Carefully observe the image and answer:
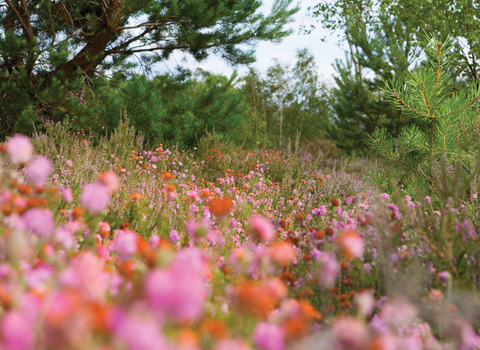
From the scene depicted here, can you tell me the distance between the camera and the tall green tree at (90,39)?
5.83 meters

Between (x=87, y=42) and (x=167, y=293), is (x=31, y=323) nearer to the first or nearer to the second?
(x=167, y=293)

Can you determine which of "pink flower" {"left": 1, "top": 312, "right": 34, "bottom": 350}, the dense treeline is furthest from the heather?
the dense treeline

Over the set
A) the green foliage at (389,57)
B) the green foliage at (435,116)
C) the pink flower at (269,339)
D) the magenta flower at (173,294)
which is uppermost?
the green foliage at (389,57)

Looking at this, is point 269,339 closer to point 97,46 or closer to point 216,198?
point 216,198

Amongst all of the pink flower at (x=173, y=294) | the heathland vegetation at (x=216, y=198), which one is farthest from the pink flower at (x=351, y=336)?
the pink flower at (x=173, y=294)

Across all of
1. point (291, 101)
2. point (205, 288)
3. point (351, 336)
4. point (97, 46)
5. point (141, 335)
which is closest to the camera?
point (141, 335)

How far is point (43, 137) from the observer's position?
511 cm

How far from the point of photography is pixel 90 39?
274 inches

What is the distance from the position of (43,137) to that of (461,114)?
5.87m

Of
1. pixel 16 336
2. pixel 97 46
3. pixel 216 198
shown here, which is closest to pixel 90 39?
pixel 97 46

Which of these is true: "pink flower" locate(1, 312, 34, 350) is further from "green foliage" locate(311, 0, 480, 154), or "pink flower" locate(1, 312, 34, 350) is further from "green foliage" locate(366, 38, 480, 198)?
"green foliage" locate(311, 0, 480, 154)

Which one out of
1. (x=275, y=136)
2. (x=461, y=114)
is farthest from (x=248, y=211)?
(x=275, y=136)

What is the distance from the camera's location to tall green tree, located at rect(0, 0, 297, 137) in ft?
19.1

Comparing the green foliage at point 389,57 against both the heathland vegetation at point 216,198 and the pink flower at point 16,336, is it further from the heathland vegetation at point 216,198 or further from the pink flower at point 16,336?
the pink flower at point 16,336
